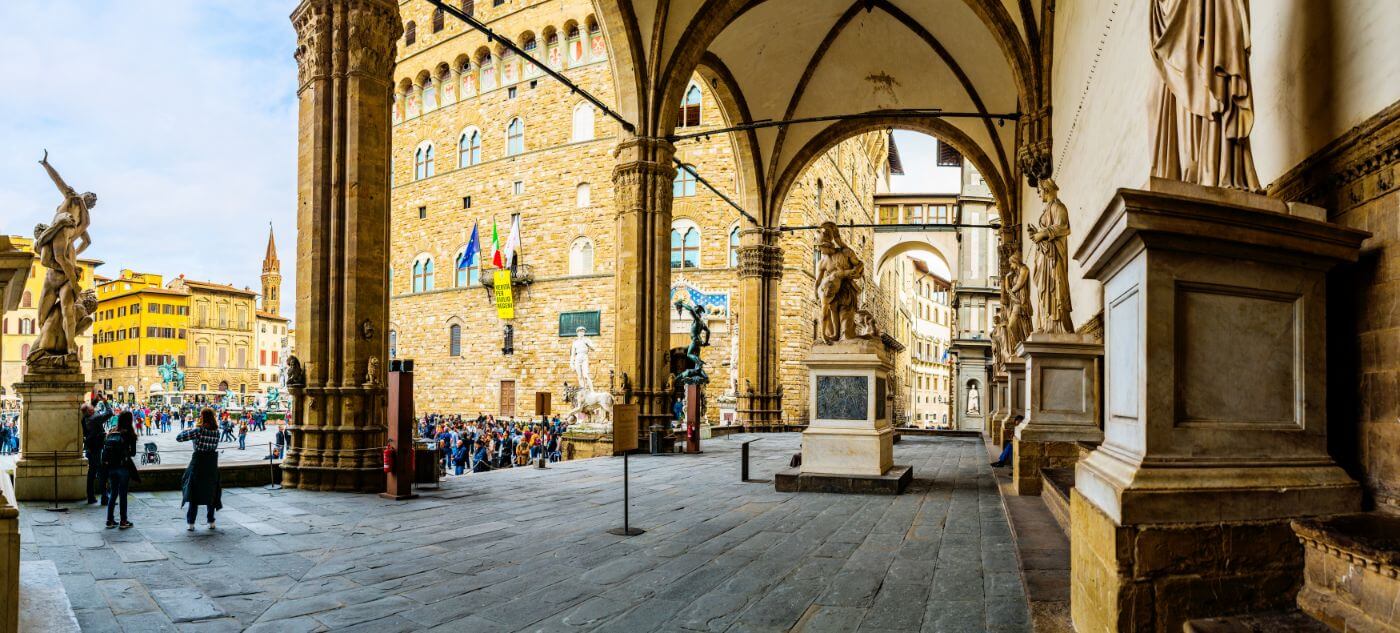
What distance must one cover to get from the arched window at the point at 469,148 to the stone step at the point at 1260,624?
34381mm

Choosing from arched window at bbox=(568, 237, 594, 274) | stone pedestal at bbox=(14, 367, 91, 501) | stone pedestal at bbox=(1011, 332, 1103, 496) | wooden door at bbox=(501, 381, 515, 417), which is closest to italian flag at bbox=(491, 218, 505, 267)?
arched window at bbox=(568, 237, 594, 274)

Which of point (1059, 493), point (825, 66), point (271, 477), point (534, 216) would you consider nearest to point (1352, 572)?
point (1059, 493)

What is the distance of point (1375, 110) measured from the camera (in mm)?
2664

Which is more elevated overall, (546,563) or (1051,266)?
(1051,266)

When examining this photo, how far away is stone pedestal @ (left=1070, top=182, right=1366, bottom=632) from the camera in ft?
7.39

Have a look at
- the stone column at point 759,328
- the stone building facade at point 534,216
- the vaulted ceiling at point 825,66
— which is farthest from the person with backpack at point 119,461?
the stone building facade at point 534,216

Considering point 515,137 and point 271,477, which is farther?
point 515,137

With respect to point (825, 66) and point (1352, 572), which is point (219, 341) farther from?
point (1352, 572)

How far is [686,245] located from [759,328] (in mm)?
7080

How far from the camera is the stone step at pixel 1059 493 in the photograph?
4.90m

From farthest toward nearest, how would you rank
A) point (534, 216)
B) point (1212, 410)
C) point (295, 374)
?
point (534, 216) < point (295, 374) < point (1212, 410)

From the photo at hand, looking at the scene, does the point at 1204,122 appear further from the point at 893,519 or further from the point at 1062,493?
the point at 893,519

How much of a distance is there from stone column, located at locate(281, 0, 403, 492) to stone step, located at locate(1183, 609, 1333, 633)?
335 inches

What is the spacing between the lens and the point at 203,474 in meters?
6.39
